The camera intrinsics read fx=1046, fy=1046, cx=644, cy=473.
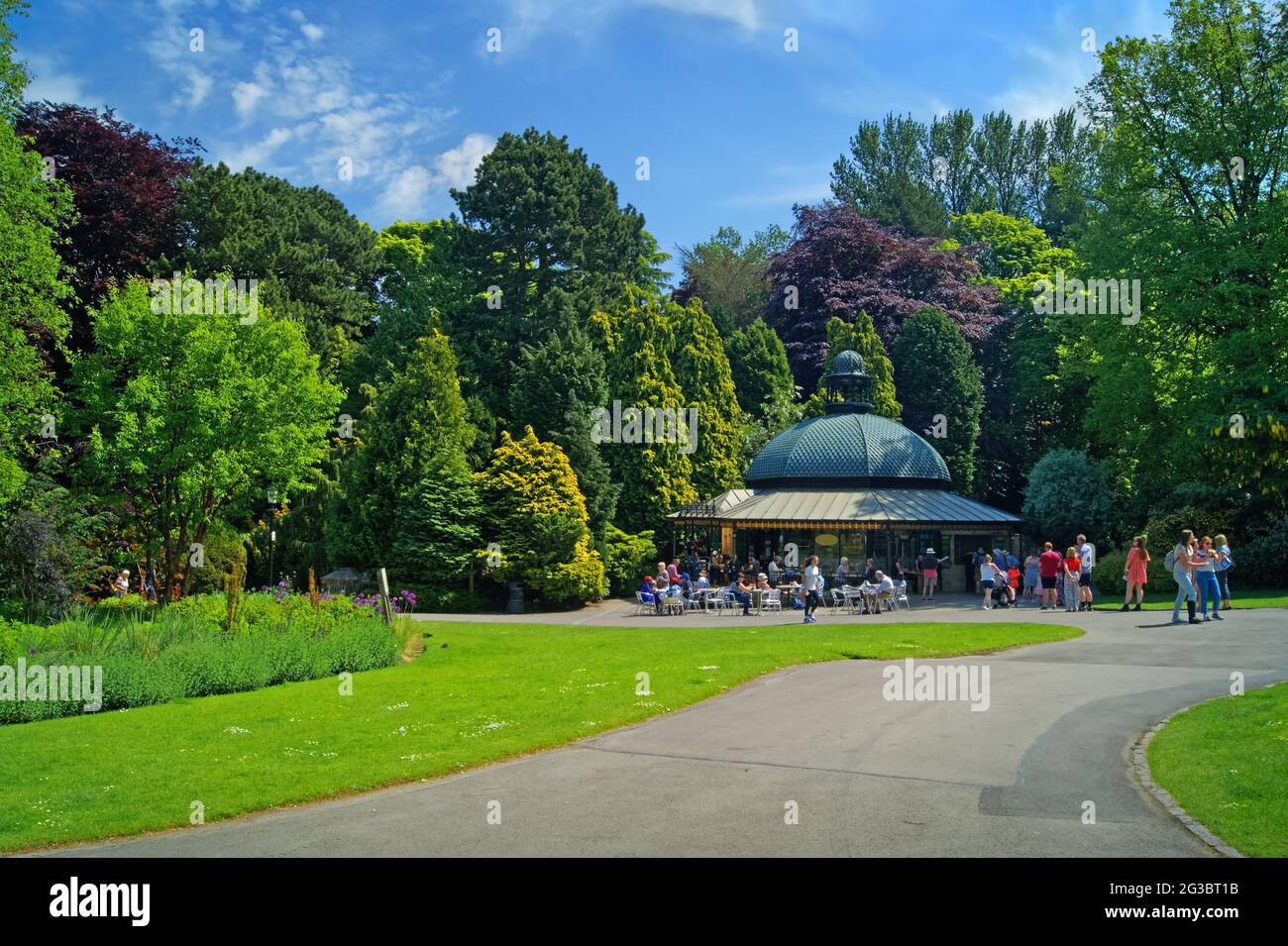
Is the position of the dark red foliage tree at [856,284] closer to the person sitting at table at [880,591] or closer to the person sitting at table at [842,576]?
the person sitting at table at [842,576]

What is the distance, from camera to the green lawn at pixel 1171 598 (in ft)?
84.8

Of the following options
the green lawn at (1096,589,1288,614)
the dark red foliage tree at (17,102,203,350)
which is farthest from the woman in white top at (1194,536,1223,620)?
the dark red foliage tree at (17,102,203,350)

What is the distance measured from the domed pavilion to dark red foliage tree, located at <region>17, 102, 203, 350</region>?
24224 mm

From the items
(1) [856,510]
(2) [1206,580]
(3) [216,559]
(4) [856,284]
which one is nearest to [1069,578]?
(2) [1206,580]

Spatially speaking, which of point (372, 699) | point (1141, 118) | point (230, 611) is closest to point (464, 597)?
point (230, 611)

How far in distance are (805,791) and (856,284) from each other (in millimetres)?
54892

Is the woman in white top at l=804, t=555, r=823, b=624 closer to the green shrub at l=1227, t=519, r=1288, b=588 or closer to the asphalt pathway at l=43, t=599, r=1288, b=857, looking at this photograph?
the asphalt pathway at l=43, t=599, r=1288, b=857

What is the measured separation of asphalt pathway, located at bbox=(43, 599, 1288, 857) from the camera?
26.9 feet

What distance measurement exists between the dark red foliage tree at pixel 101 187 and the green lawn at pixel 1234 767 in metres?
38.0

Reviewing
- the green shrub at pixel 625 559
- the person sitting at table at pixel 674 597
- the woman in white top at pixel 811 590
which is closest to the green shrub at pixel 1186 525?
the woman in white top at pixel 811 590

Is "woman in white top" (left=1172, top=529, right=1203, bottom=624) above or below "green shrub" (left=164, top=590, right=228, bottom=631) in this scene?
above

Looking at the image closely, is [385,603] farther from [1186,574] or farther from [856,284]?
[856,284]

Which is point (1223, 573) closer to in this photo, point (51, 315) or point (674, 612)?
point (674, 612)
